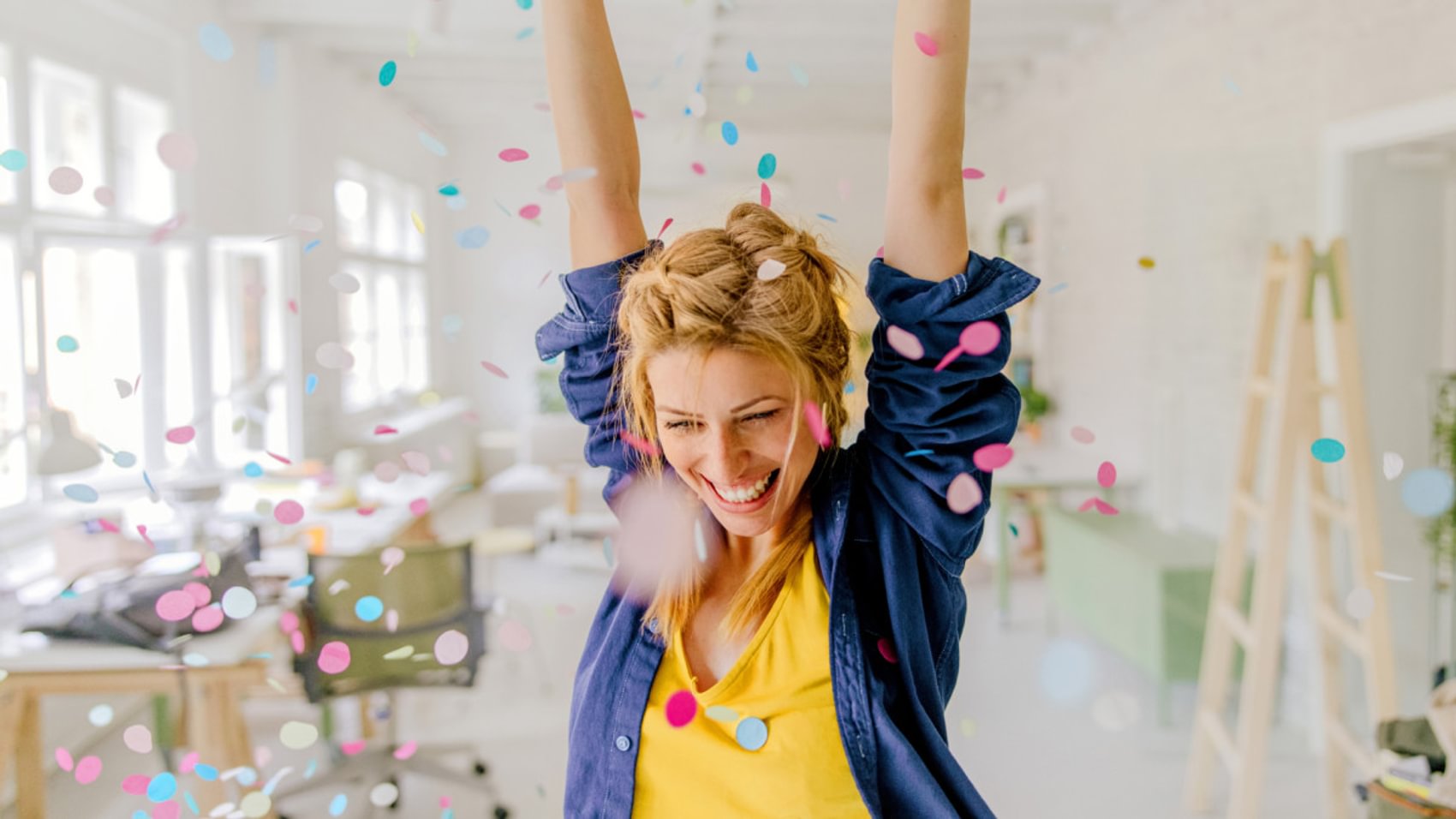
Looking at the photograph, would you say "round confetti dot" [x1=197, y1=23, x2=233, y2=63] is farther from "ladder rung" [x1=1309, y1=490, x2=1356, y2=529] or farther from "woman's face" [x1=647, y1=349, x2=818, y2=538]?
"ladder rung" [x1=1309, y1=490, x2=1356, y2=529]

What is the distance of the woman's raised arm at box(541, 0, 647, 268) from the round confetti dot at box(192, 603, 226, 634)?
183 cm

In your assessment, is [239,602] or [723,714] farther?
[239,602]

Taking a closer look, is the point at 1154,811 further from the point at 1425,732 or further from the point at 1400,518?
the point at 1400,518

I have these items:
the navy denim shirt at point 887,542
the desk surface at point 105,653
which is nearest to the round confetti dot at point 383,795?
the desk surface at point 105,653

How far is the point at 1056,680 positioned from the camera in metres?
4.01

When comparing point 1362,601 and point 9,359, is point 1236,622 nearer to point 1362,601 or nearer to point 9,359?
point 1362,601

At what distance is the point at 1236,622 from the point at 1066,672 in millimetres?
1234

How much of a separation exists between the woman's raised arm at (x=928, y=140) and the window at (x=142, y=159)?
4.54 m

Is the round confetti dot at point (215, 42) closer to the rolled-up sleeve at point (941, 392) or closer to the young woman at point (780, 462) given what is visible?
the young woman at point (780, 462)

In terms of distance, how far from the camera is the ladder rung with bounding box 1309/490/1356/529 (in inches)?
100.0

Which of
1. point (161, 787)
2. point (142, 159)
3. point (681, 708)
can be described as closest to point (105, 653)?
point (161, 787)

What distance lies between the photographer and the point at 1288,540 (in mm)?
2762

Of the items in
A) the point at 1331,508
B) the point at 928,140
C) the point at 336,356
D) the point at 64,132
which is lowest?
the point at 1331,508

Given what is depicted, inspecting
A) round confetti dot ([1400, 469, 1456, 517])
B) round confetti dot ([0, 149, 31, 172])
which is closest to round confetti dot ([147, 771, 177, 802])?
round confetti dot ([0, 149, 31, 172])
